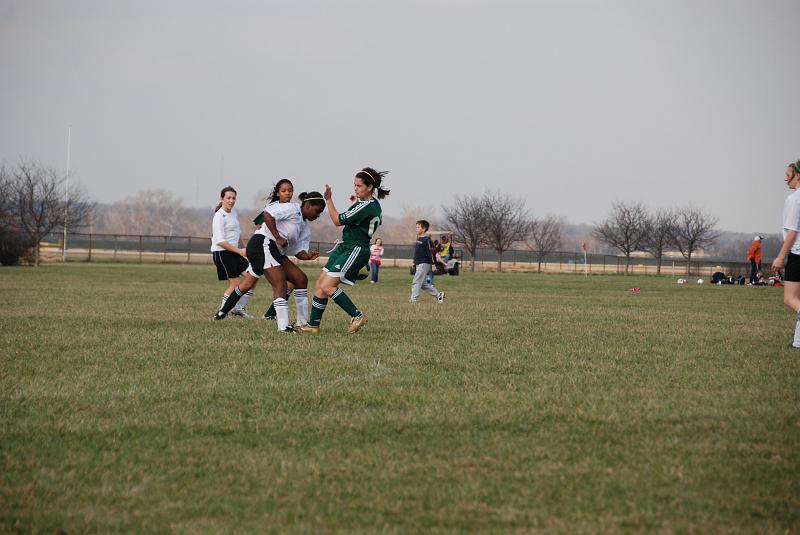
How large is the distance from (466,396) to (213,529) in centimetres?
341

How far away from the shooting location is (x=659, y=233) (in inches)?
2992

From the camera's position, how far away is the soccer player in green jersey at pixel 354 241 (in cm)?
1148

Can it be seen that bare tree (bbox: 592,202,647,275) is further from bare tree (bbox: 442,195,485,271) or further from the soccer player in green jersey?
the soccer player in green jersey

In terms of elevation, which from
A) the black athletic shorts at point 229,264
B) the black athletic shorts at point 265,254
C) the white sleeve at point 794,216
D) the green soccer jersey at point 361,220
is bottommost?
the black athletic shorts at point 229,264

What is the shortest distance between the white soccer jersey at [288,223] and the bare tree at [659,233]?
63.6 m

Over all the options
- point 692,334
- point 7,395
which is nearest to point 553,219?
point 692,334

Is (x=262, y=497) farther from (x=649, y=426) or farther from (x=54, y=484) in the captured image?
(x=649, y=426)

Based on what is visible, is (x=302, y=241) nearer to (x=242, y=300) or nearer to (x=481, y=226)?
(x=242, y=300)

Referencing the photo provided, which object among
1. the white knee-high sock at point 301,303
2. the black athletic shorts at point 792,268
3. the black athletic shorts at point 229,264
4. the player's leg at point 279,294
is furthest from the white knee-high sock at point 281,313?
the black athletic shorts at point 792,268

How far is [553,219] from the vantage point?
109 metres

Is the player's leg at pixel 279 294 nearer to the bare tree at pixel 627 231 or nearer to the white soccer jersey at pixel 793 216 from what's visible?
the white soccer jersey at pixel 793 216

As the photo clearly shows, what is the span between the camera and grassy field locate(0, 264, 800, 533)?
13.8ft

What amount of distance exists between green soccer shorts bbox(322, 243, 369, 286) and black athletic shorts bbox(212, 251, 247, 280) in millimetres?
3280

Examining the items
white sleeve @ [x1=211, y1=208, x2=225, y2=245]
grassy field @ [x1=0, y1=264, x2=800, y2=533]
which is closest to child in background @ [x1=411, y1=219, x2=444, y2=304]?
white sleeve @ [x1=211, y1=208, x2=225, y2=245]
